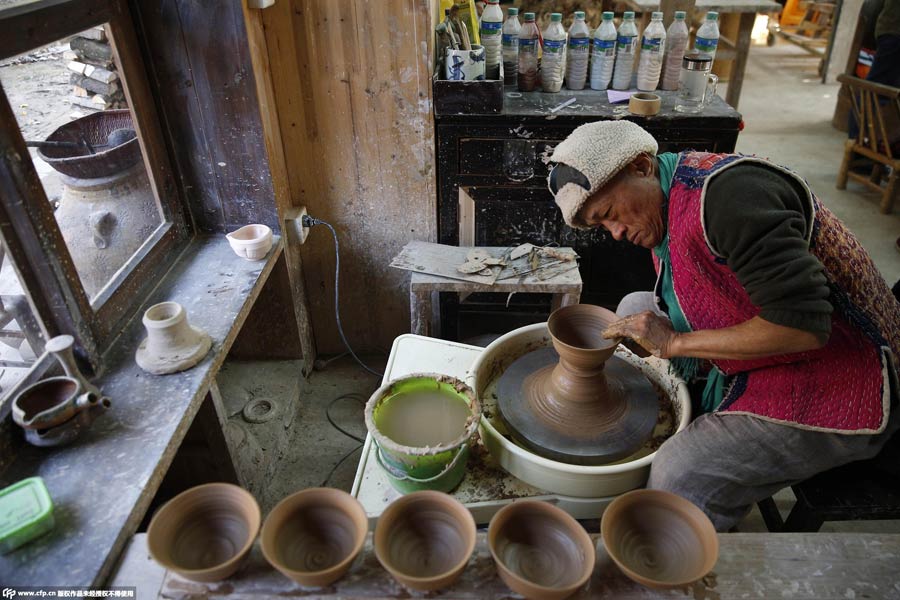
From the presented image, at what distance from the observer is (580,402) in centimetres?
191

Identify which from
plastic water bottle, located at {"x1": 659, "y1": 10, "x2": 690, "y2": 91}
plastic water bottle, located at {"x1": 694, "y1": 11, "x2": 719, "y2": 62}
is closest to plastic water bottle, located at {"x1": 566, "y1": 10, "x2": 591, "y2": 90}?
plastic water bottle, located at {"x1": 659, "y1": 10, "x2": 690, "y2": 91}

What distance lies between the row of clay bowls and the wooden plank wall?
4.62 feet

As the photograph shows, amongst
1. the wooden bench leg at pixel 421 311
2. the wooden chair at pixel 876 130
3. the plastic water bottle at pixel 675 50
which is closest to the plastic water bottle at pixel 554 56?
the plastic water bottle at pixel 675 50

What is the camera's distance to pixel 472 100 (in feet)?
8.14

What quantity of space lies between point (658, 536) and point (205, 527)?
975 millimetres

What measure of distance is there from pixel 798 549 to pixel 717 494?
1.24ft

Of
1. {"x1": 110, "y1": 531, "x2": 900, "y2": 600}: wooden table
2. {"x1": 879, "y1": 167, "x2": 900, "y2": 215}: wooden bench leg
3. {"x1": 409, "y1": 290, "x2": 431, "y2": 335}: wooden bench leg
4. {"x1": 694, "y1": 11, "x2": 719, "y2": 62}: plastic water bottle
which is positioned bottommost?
{"x1": 879, "y1": 167, "x2": 900, "y2": 215}: wooden bench leg

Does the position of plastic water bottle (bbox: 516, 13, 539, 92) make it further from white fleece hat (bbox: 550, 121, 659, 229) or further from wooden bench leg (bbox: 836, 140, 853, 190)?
wooden bench leg (bbox: 836, 140, 853, 190)

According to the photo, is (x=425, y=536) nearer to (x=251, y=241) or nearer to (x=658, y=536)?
(x=658, y=536)

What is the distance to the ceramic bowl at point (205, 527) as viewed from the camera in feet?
4.09

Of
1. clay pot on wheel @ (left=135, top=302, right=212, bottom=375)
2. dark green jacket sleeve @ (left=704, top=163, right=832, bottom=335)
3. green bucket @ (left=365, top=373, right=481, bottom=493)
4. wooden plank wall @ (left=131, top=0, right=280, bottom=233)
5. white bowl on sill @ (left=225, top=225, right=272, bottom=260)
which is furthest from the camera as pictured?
white bowl on sill @ (left=225, top=225, right=272, bottom=260)

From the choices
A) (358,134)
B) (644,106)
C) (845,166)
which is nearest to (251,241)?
(358,134)

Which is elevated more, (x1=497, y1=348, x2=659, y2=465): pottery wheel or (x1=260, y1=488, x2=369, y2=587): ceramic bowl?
(x1=260, y1=488, x2=369, y2=587): ceramic bowl

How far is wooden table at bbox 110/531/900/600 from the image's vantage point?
1222 millimetres
